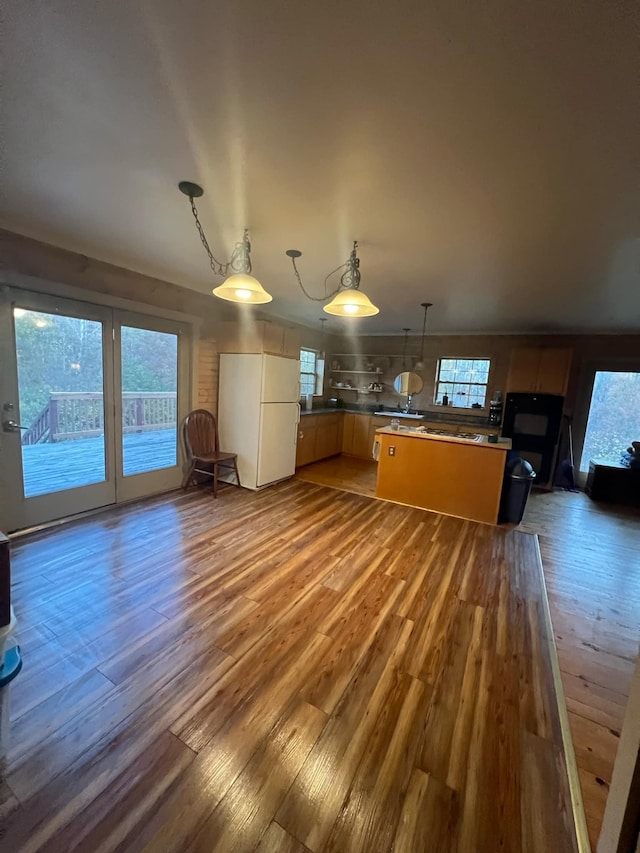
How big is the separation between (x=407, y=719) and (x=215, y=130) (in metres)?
2.70

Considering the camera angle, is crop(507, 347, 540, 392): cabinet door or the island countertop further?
crop(507, 347, 540, 392): cabinet door

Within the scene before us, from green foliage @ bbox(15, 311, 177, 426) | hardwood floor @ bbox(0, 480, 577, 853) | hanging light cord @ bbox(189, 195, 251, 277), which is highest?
hanging light cord @ bbox(189, 195, 251, 277)

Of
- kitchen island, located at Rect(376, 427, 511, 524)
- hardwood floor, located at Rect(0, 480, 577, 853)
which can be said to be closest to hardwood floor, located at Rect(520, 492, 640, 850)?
hardwood floor, located at Rect(0, 480, 577, 853)

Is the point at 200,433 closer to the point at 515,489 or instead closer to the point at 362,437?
the point at 362,437

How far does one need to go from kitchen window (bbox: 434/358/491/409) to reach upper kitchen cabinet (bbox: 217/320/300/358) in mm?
3352

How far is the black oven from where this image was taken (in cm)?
513

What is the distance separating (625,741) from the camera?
92cm

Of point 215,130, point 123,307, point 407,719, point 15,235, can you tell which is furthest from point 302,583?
point 15,235

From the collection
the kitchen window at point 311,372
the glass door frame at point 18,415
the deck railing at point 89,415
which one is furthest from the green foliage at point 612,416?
the glass door frame at point 18,415

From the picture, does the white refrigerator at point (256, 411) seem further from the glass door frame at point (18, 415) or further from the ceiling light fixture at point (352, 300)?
the ceiling light fixture at point (352, 300)

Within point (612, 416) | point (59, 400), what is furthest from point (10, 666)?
point (612, 416)

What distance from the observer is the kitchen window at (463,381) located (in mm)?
6121

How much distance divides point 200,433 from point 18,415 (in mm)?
1794

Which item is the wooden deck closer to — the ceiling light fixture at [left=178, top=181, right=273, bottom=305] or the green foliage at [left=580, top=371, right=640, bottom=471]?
the ceiling light fixture at [left=178, top=181, right=273, bottom=305]
